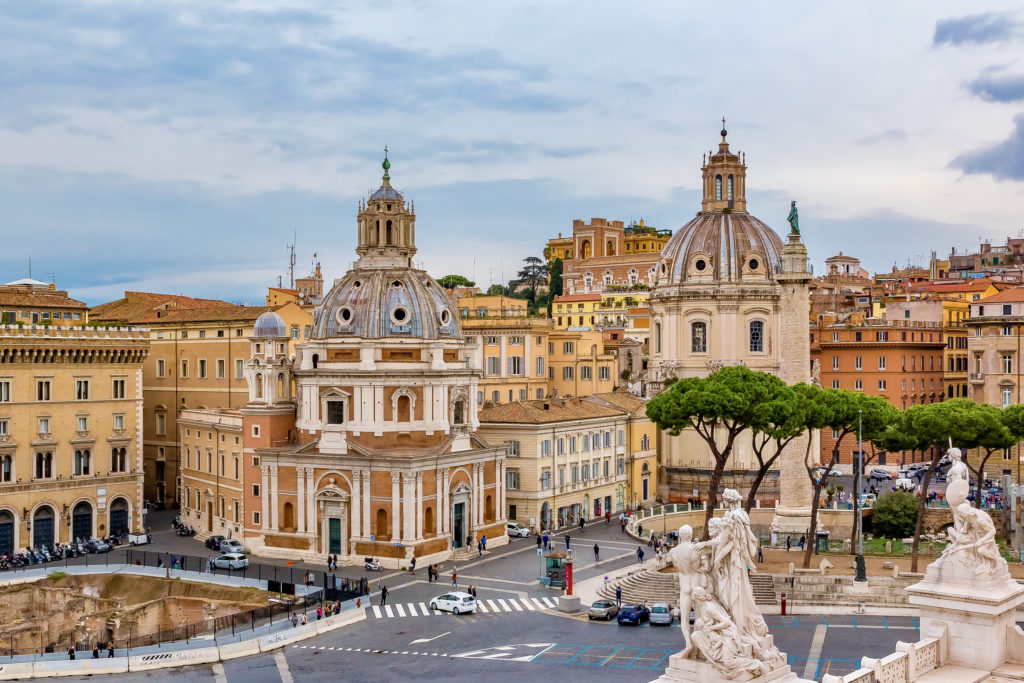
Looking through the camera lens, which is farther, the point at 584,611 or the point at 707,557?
the point at 584,611

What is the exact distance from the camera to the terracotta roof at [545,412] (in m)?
70.2

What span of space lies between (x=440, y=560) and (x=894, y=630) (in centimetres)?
2429

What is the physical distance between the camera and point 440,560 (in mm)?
60750

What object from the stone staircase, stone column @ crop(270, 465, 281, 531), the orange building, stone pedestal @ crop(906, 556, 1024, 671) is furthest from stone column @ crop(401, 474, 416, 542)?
the orange building

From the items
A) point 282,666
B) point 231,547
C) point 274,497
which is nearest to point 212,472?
point 274,497

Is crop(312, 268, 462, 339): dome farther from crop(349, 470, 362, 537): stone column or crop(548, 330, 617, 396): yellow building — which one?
crop(548, 330, 617, 396): yellow building

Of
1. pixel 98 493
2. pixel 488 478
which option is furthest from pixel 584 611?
pixel 98 493

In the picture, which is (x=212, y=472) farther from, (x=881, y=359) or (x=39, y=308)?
(x=881, y=359)

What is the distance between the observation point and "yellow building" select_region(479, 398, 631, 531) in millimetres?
69125

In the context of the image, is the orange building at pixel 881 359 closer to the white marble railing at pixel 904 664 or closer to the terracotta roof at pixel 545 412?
the terracotta roof at pixel 545 412

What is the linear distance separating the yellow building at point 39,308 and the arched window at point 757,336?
4544cm

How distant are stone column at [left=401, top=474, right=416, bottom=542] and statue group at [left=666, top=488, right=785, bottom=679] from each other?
45302mm

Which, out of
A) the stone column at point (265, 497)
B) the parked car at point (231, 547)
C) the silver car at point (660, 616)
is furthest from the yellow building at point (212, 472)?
the silver car at point (660, 616)

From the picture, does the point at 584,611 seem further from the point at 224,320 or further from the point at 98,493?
the point at 224,320
